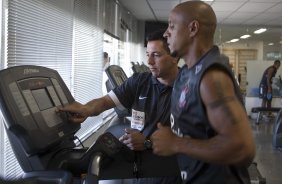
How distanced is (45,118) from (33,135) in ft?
0.49

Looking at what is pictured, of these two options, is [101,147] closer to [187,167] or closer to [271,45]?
[187,167]

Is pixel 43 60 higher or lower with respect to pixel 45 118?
higher

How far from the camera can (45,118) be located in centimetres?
142

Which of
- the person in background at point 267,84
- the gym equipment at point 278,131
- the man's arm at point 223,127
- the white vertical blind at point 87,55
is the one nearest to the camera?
the man's arm at point 223,127

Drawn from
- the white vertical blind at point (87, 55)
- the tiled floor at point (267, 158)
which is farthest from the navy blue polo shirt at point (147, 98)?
the tiled floor at point (267, 158)

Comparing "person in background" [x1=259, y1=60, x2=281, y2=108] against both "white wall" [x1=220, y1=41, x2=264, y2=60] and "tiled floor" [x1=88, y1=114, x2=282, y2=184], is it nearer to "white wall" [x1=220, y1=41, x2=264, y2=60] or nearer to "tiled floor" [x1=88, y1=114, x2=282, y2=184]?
"tiled floor" [x1=88, y1=114, x2=282, y2=184]

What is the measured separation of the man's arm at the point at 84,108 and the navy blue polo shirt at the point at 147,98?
66 mm

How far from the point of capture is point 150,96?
2152mm

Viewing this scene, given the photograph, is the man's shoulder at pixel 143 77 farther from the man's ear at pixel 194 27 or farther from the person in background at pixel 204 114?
the man's ear at pixel 194 27

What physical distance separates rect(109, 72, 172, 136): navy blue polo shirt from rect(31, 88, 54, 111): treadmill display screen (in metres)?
0.72

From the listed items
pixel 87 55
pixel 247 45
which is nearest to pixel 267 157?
pixel 87 55

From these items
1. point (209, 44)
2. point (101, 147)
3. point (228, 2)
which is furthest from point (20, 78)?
point (228, 2)

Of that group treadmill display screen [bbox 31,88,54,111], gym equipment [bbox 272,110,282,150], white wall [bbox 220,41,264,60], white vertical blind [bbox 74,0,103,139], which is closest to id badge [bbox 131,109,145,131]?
treadmill display screen [bbox 31,88,54,111]

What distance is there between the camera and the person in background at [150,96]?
2078 millimetres
